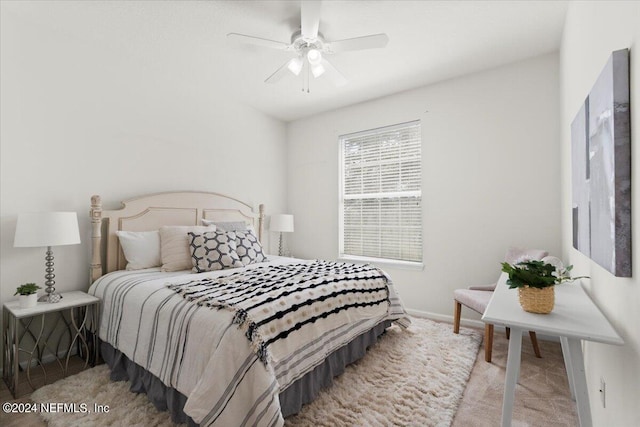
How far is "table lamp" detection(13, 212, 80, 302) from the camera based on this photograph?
6.57 ft

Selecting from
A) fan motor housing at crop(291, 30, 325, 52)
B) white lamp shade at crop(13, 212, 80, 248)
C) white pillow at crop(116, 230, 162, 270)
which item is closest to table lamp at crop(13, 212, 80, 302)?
white lamp shade at crop(13, 212, 80, 248)

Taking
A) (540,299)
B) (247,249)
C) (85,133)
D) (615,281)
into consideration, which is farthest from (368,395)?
(85,133)

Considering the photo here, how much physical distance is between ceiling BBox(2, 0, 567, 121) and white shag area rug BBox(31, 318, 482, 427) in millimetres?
2687

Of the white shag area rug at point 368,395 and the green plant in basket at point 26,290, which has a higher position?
the green plant in basket at point 26,290

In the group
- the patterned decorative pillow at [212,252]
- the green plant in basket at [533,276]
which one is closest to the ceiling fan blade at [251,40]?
the patterned decorative pillow at [212,252]

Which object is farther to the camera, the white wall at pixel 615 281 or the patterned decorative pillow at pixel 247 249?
the patterned decorative pillow at pixel 247 249

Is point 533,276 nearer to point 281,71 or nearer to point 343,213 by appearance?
point 281,71

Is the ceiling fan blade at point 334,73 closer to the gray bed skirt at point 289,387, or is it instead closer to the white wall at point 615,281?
the white wall at point 615,281

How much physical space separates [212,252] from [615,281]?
2.65 metres

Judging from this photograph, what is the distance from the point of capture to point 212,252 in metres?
2.71

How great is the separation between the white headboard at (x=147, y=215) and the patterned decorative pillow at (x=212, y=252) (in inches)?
20.3

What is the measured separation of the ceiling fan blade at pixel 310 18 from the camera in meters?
1.92

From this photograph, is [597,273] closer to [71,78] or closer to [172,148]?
[172,148]

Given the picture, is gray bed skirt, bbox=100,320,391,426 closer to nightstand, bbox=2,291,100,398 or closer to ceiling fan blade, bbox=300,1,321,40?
nightstand, bbox=2,291,100,398
